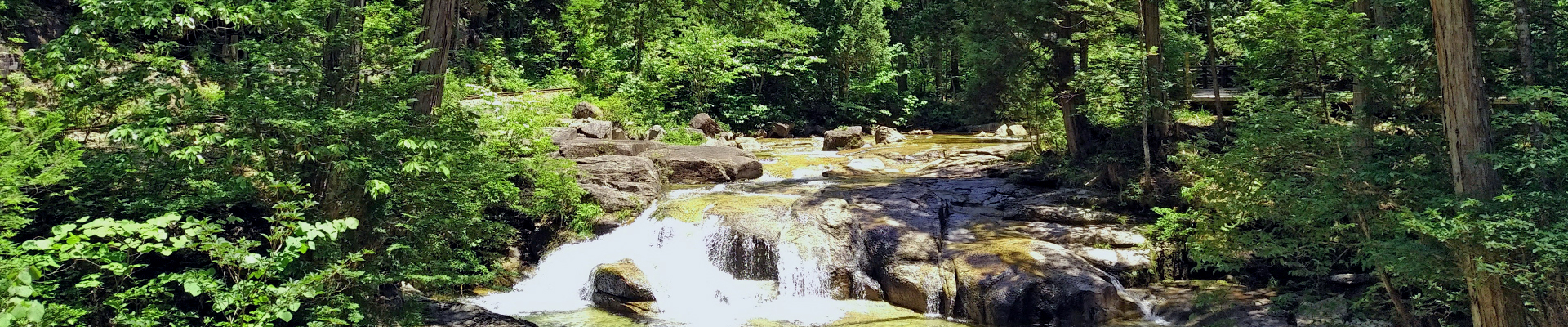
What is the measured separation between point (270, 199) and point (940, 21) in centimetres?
3188

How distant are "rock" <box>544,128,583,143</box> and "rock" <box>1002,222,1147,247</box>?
910cm

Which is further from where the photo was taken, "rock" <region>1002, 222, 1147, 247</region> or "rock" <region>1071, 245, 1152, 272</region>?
"rock" <region>1002, 222, 1147, 247</region>

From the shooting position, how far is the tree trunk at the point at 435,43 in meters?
8.05

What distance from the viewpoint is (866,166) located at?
19.7 metres

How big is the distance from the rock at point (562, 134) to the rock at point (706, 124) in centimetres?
689

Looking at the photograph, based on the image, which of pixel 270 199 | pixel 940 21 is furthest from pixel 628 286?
pixel 940 21

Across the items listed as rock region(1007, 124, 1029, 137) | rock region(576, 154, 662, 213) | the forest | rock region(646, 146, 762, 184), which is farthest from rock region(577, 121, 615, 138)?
rock region(1007, 124, 1029, 137)

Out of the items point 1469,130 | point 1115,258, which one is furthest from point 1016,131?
point 1469,130

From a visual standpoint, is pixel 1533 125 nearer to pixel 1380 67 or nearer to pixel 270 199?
pixel 1380 67

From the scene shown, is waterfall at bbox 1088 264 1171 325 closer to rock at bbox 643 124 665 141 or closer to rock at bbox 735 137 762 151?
rock at bbox 643 124 665 141

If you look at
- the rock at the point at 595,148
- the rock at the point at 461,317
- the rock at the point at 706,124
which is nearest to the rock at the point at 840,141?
the rock at the point at 706,124

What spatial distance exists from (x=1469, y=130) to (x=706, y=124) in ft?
67.8

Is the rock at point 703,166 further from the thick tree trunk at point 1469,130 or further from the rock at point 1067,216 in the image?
the thick tree trunk at point 1469,130

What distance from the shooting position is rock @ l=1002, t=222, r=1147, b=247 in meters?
12.2
